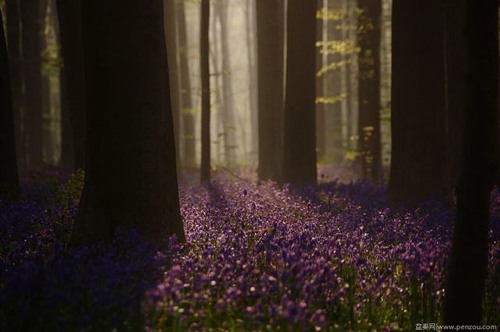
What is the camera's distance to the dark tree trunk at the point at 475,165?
183 inches

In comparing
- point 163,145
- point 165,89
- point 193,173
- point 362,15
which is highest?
point 362,15

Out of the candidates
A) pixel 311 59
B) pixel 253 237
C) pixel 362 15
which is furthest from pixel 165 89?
pixel 362 15

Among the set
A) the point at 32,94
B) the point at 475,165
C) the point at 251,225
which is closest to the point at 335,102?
the point at 32,94

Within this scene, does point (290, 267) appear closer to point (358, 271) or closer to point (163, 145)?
point (358, 271)

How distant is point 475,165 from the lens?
184 inches

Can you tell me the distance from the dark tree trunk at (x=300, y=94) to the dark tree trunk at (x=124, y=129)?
8.33 metres

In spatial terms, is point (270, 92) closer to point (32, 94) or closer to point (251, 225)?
point (251, 225)

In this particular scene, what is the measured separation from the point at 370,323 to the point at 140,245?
239 cm

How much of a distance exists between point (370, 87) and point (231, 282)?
14.8m

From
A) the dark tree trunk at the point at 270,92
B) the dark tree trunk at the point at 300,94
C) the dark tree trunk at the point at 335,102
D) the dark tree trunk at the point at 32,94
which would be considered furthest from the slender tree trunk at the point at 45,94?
the dark tree trunk at the point at 300,94

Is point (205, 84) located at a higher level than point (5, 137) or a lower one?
higher

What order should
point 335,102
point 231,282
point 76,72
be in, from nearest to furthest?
1. point 231,282
2. point 76,72
3. point 335,102

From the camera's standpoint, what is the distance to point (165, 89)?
24.2 ft

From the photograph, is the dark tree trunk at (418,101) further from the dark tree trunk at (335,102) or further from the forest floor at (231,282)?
the dark tree trunk at (335,102)
